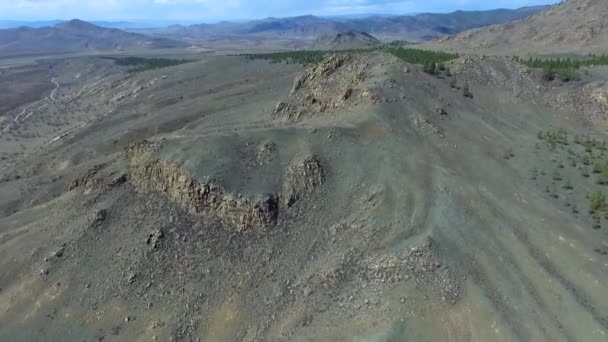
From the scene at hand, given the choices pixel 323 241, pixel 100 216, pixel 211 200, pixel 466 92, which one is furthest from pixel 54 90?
pixel 323 241

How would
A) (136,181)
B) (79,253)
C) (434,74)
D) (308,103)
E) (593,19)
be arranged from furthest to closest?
1. (593,19)
2. (434,74)
3. (308,103)
4. (136,181)
5. (79,253)

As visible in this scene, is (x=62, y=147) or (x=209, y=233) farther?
(x=62, y=147)

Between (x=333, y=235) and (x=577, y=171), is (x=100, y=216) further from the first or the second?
(x=577, y=171)

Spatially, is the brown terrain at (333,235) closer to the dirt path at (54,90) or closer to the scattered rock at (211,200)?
the scattered rock at (211,200)

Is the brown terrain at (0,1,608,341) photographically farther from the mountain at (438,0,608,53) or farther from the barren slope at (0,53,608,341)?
the mountain at (438,0,608,53)

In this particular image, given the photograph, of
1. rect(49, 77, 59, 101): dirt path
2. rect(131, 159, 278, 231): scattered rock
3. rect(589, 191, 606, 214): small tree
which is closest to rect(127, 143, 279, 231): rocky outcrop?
rect(131, 159, 278, 231): scattered rock

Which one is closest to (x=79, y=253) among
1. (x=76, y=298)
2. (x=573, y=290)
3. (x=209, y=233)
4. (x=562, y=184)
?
(x=76, y=298)

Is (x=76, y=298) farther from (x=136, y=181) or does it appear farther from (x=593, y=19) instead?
(x=593, y=19)

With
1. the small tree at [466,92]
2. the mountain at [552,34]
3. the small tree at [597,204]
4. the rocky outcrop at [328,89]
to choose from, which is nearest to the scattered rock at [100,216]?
the rocky outcrop at [328,89]
